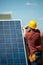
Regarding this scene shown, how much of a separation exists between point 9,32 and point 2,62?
66 cm

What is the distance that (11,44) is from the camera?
357 cm

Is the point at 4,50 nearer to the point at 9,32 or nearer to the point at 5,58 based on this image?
the point at 5,58

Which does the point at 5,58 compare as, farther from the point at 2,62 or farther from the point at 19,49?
the point at 19,49

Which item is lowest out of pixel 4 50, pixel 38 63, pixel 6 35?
pixel 38 63

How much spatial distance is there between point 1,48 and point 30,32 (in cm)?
66

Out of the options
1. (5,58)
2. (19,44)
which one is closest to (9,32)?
(19,44)

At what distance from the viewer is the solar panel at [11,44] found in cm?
343

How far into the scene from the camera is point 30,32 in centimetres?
353

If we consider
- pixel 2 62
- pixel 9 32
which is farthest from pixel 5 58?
pixel 9 32

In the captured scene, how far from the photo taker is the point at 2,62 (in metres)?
3.39

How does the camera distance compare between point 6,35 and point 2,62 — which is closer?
point 2,62

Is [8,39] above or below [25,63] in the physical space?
above

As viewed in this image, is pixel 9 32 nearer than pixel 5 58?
No

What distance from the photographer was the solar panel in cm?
343
